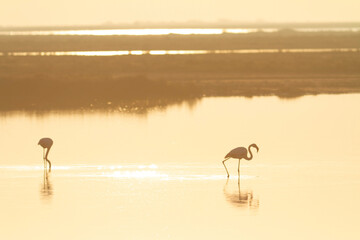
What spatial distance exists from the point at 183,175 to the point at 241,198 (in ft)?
9.10

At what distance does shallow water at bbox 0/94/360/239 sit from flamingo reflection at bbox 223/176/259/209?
22 mm

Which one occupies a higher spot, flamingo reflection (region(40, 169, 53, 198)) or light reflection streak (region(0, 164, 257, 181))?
light reflection streak (region(0, 164, 257, 181))

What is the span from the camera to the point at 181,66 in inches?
2047

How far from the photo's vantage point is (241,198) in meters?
17.4

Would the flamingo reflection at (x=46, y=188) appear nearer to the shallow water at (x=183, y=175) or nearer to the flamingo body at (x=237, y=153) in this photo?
the shallow water at (x=183, y=175)

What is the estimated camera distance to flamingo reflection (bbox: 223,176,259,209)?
16.8 metres

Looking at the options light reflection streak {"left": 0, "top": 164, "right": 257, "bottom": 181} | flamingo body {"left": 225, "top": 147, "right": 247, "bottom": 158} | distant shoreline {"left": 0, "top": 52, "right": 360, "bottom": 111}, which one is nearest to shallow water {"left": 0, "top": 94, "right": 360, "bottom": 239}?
light reflection streak {"left": 0, "top": 164, "right": 257, "bottom": 181}

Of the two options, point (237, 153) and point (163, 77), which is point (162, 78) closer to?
point (163, 77)

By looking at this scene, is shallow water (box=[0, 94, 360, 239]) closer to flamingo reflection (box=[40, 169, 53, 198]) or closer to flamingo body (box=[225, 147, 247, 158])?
flamingo reflection (box=[40, 169, 53, 198])

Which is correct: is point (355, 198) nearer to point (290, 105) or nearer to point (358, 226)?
point (358, 226)

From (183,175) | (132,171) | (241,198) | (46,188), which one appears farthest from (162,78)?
(241,198)

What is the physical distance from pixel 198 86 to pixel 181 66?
11278mm

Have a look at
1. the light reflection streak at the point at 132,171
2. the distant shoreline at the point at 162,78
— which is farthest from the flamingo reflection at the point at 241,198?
the distant shoreline at the point at 162,78

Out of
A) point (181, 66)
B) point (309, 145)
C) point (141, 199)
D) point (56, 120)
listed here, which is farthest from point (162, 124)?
point (181, 66)
